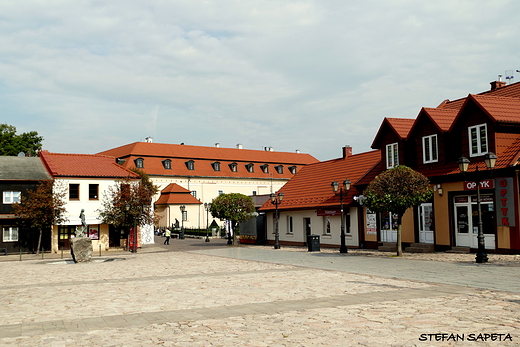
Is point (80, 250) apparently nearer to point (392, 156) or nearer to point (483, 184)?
point (392, 156)

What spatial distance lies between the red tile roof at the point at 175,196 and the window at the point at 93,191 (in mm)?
33684

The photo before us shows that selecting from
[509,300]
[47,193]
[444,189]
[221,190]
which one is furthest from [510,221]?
[221,190]

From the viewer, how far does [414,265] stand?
19500mm

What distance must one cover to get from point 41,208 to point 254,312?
2993 cm

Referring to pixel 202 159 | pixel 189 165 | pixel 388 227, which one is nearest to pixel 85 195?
pixel 388 227

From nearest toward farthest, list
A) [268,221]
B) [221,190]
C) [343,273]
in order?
[343,273] < [268,221] < [221,190]

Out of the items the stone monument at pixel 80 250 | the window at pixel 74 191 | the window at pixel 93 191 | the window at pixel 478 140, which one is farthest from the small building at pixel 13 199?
the window at pixel 478 140

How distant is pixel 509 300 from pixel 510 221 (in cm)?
1262

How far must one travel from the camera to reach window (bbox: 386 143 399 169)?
30.3 metres

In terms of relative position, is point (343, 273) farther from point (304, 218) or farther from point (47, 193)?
point (47, 193)

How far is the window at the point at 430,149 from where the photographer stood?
89.1 feet

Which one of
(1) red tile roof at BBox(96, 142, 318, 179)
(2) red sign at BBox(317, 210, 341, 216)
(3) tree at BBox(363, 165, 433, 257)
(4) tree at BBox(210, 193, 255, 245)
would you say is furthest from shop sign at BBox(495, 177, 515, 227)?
(1) red tile roof at BBox(96, 142, 318, 179)

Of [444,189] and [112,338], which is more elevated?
[444,189]

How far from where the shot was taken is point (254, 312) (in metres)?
10.2
